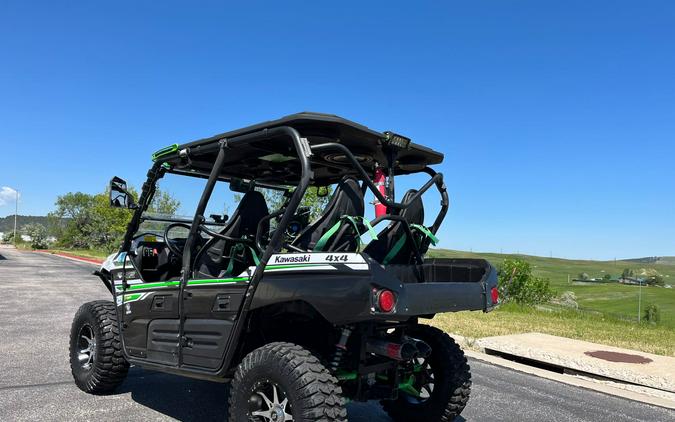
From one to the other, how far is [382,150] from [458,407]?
2.09m

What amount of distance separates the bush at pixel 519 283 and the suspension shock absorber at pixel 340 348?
19.7 m

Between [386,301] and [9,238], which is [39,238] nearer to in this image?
[9,238]

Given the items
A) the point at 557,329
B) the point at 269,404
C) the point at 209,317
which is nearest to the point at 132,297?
the point at 209,317

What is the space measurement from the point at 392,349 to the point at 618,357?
5462 millimetres

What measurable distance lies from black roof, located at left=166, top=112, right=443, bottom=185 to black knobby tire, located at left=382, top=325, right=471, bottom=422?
4.80ft

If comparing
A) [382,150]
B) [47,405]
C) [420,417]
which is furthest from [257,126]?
[47,405]

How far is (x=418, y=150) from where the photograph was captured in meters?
4.54

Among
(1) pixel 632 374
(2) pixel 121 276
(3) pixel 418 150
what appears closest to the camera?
(3) pixel 418 150

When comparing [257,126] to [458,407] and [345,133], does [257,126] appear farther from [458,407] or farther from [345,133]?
[458,407]

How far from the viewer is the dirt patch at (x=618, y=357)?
23.7ft

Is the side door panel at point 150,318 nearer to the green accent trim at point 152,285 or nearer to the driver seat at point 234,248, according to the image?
the green accent trim at point 152,285

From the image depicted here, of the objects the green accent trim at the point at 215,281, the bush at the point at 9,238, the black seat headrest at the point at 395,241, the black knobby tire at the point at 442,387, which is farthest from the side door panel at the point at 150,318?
the bush at the point at 9,238

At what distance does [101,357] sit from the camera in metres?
4.87

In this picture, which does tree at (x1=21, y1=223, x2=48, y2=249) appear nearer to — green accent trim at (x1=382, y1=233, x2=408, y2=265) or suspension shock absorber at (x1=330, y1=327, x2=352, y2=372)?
green accent trim at (x1=382, y1=233, x2=408, y2=265)
